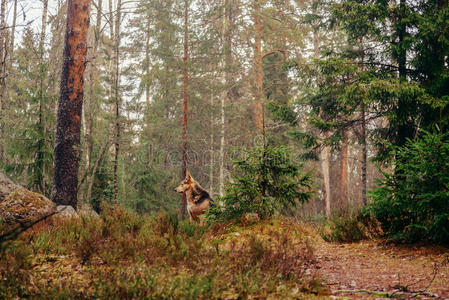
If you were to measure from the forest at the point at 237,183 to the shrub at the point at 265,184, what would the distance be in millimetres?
32

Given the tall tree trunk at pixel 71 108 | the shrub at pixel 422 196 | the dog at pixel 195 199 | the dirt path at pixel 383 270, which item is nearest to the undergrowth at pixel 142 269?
the dirt path at pixel 383 270

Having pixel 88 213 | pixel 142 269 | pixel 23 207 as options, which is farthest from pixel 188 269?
pixel 88 213

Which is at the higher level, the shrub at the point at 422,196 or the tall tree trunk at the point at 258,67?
the tall tree trunk at the point at 258,67

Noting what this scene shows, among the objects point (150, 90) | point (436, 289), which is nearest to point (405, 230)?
point (436, 289)

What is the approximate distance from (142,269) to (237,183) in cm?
395

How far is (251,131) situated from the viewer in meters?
18.1

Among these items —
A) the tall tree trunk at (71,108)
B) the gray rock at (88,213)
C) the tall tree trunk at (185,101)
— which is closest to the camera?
the gray rock at (88,213)

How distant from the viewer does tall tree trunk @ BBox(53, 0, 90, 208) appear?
9242mm

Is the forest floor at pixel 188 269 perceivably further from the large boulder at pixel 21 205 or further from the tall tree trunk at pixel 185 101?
the tall tree trunk at pixel 185 101

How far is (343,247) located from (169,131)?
15062mm

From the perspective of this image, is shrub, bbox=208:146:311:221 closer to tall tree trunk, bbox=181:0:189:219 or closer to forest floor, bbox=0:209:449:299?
forest floor, bbox=0:209:449:299

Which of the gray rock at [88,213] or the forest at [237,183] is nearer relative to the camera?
the forest at [237,183]

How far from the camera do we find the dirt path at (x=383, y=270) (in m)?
3.70

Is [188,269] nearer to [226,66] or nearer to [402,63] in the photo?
[402,63]
